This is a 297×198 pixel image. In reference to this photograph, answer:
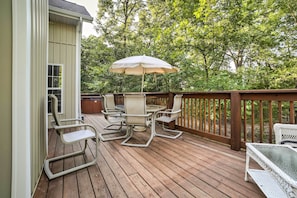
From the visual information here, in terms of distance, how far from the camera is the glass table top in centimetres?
128

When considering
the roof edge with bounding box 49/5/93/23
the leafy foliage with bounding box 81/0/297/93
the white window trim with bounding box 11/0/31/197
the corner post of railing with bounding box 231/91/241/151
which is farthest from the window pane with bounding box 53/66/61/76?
the corner post of railing with bounding box 231/91/241/151

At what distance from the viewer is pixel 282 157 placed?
4.95 feet

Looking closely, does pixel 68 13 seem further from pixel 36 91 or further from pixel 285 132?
pixel 285 132

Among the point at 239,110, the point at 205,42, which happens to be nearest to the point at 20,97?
the point at 239,110

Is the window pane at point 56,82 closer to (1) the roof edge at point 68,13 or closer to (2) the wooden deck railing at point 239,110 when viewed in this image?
(1) the roof edge at point 68,13

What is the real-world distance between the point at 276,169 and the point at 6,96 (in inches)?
93.2

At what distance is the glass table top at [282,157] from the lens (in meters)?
1.28

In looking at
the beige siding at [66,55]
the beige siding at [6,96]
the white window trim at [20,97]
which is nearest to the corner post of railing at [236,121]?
the white window trim at [20,97]

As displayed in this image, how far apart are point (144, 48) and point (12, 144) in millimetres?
9254

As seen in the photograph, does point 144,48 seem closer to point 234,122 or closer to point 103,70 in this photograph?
point 103,70

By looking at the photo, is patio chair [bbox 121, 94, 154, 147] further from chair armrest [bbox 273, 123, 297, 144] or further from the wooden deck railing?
chair armrest [bbox 273, 123, 297, 144]

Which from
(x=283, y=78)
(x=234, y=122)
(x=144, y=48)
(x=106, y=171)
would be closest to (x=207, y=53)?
(x=283, y=78)

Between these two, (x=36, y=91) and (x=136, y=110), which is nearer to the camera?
(x=36, y=91)

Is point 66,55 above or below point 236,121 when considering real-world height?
above
